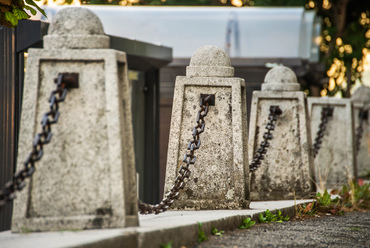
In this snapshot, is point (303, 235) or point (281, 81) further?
point (281, 81)

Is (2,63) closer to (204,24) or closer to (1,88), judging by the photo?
(1,88)

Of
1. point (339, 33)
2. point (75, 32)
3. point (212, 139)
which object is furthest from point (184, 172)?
point (339, 33)

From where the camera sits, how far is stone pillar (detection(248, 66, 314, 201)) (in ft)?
24.3

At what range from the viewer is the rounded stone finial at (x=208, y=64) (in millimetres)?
5883

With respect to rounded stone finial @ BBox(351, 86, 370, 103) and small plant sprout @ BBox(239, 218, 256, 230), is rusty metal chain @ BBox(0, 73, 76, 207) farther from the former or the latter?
rounded stone finial @ BBox(351, 86, 370, 103)

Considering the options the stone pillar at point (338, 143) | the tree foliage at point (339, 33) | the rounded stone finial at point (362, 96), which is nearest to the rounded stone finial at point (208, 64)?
the stone pillar at point (338, 143)

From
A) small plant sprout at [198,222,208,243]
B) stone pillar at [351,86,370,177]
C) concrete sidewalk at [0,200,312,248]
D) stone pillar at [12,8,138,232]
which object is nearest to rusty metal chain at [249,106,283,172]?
concrete sidewalk at [0,200,312,248]

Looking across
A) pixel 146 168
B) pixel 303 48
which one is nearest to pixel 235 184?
pixel 146 168

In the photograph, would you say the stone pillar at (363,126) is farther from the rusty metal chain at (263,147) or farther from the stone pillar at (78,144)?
the stone pillar at (78,144)

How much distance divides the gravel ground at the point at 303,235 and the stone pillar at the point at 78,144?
75cm

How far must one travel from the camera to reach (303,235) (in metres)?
5.08

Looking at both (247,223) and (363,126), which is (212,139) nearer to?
(247,223)

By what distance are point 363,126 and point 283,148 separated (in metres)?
5.88

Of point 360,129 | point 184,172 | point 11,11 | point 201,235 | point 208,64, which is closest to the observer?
point 201,235
